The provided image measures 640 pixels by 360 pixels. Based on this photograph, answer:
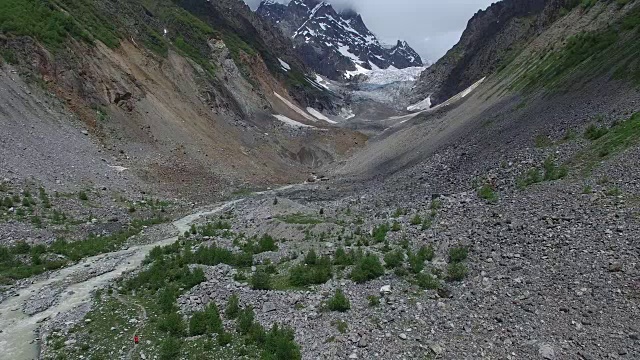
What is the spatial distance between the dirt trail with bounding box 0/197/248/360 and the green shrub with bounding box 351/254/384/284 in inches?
405

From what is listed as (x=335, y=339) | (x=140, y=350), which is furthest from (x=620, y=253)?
(x=140, y=350)

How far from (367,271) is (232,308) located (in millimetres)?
4755

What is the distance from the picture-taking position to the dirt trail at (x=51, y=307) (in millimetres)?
15523

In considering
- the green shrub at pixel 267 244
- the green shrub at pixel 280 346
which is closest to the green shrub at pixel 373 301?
the green shrub at pixel 280 346

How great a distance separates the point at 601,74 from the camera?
30.5 metres

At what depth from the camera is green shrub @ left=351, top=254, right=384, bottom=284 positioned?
16812 mm

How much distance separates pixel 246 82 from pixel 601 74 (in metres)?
75.0

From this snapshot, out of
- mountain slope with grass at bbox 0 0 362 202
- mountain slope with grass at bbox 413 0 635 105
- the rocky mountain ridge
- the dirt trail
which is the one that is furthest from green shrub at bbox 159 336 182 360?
the rocky mountain ridge

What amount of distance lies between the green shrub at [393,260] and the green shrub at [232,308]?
5442 mm

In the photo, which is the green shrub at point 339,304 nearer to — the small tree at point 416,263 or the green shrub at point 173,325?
the small tree at point 416,263

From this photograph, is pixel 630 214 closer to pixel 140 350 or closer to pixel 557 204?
pixel 557 204

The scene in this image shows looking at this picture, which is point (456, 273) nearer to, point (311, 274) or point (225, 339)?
point (311, 274)

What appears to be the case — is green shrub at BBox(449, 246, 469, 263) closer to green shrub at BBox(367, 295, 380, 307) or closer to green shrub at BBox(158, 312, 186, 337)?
green shrub at BBox(367, 295, 380, 307)

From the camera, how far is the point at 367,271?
668 inches
